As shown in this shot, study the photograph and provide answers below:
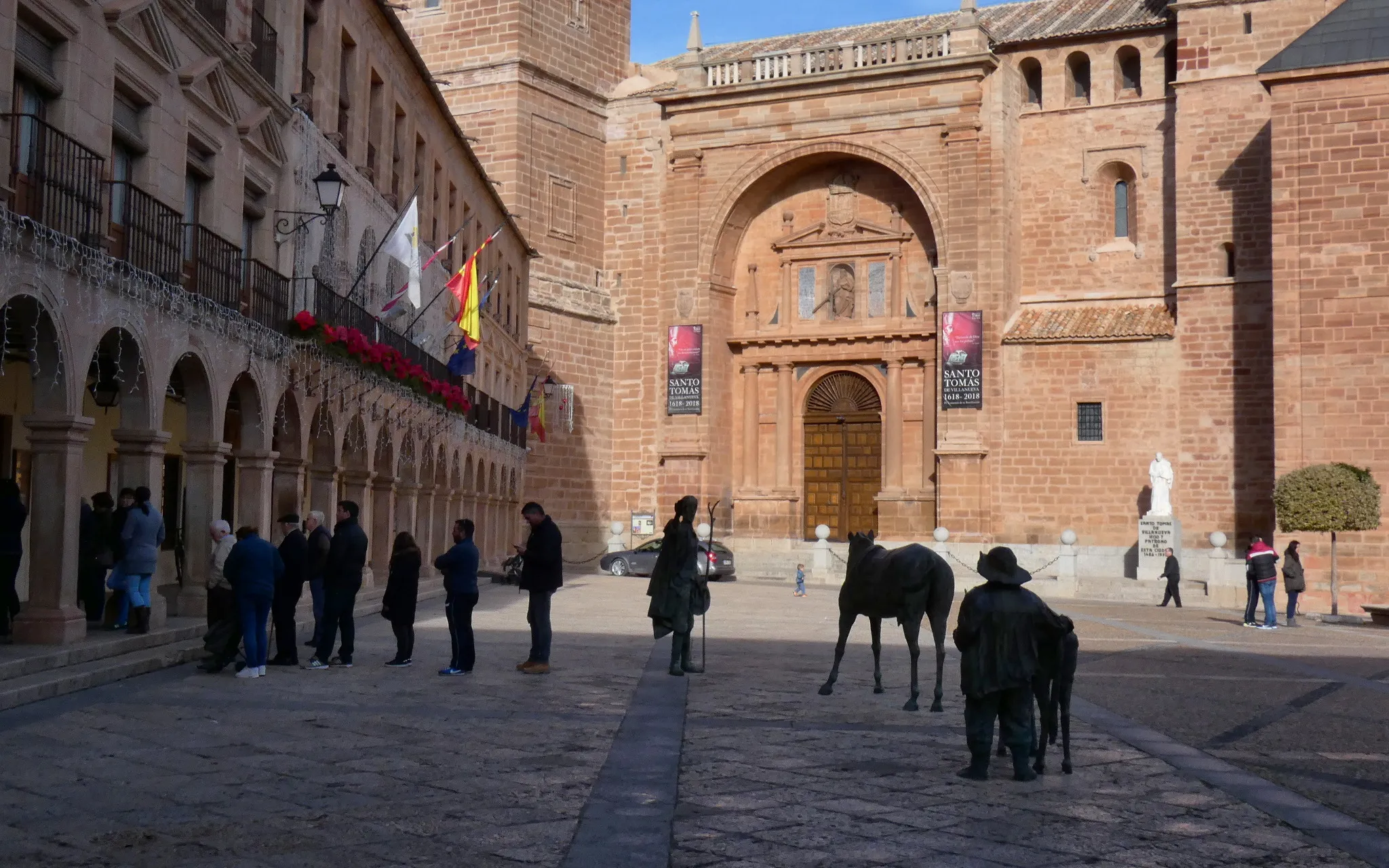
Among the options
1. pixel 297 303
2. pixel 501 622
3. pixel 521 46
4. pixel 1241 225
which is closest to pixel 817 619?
pixel 501 622

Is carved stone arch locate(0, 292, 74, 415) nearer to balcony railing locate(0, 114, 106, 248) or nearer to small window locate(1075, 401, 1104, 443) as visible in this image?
balcony railing locate(0, 114, 106, 248)

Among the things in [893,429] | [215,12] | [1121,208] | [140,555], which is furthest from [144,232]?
[1121,208]

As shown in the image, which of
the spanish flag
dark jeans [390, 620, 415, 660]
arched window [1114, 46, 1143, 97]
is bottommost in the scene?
dark jeans [390, 620, 415, 660]

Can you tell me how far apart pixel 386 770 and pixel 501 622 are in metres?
11.6

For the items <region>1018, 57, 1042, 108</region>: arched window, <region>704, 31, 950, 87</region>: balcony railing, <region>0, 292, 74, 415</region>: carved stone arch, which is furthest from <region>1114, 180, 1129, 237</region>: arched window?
<region>0, 292, 74, 415</region>: carved stone arch

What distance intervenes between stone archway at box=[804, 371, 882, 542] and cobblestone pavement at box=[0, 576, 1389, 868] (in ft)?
86.7

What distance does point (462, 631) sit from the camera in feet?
41.6

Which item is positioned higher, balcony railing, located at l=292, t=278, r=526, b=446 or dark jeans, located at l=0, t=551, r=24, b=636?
balcony railing, located at l=292, t=278, r=526, b=446

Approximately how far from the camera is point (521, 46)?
133 feet

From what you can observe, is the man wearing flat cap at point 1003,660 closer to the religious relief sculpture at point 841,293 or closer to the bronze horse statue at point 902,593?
the bronze horse statue at point 902,593

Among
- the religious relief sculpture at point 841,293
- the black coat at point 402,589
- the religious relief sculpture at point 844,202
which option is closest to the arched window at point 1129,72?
the religious relief sculpture at point 844,202

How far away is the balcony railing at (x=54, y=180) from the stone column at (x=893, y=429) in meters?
28.8

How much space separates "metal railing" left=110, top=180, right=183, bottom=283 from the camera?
13.5 m

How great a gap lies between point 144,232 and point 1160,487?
26035mm
